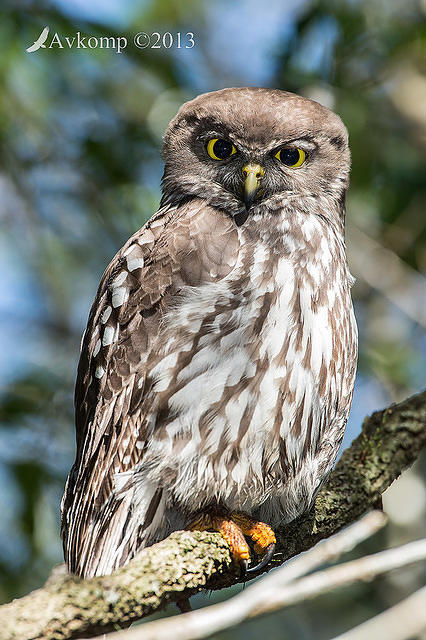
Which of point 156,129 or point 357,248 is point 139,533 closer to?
point 156,129

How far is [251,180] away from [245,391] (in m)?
0.98

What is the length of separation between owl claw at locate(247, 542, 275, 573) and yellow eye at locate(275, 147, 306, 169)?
175 centimetres

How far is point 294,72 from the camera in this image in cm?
529

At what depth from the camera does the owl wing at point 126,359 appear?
3.16m

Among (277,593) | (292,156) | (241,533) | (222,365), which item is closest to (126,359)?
(222,365)

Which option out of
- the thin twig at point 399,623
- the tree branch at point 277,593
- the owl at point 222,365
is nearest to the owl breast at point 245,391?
the owl at point 222,365

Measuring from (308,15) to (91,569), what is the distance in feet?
12.4

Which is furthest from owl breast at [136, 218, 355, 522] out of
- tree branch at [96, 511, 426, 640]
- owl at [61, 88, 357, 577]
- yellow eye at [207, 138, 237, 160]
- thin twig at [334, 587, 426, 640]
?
thin twig at [334, 587, 426, 640]

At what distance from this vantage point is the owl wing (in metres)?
3.16

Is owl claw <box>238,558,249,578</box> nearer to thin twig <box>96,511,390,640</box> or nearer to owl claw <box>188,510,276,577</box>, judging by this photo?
owl claw <box>188,510,276,577</box>

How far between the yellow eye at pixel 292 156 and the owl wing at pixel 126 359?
0.46 metres

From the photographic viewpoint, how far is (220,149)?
374 centimetres

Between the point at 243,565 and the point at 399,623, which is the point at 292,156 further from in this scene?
the point at 399,623

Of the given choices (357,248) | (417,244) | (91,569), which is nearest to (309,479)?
(91,569)
